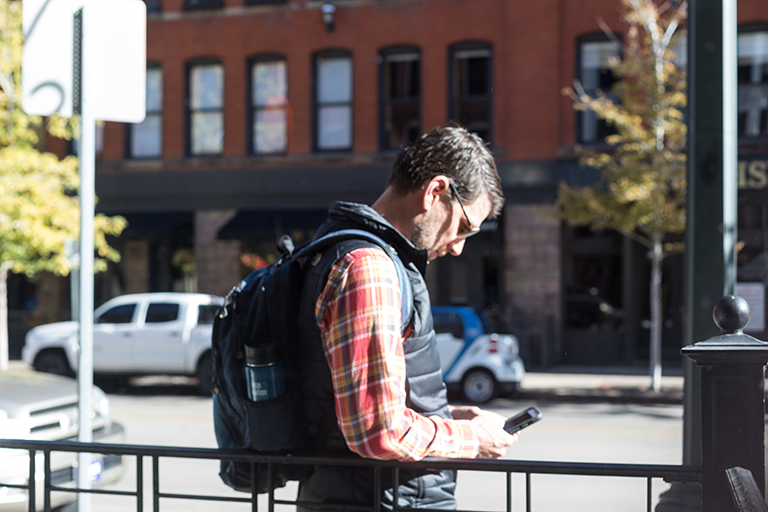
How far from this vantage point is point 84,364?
3.16 meters

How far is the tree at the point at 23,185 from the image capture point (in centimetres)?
1294

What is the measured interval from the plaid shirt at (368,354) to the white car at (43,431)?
12.1 feet

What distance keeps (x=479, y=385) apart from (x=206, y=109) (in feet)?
35.4

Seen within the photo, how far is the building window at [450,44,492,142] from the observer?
691 inches

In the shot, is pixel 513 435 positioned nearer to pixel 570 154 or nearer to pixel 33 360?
pixel 33 360

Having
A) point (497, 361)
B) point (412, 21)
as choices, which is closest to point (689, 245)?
point (497, 361)

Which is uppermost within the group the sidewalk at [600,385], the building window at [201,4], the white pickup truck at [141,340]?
the building window at [201,4]

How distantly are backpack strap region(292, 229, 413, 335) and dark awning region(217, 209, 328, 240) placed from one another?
50.6 ft

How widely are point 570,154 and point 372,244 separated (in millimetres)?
15390

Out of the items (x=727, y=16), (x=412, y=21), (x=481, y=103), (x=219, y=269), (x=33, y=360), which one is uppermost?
(x=412, y=21)

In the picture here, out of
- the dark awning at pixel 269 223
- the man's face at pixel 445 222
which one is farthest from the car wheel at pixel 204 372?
the man's face at pixel 445 222

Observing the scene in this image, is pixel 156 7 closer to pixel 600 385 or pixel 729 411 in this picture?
pixel 600 385

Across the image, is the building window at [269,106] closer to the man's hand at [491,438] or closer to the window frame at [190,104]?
the window frame at [190,104]

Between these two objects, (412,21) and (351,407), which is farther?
(412,21)
